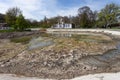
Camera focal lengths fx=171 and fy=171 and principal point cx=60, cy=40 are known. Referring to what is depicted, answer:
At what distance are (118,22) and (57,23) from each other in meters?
29.2

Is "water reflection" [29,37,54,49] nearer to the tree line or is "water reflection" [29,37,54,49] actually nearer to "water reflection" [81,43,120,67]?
"water reflection" [81,43,120,67]

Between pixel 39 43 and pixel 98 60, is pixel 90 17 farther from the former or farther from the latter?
pixel 98 60

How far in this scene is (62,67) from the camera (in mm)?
10945

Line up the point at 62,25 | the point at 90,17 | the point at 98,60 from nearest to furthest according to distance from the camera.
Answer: the point at 98,60, the point at 90,17, the point at 62,25

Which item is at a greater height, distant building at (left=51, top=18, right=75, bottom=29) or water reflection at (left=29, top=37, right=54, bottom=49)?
distant building at (left=51, top=18, right=75, bottom=29)

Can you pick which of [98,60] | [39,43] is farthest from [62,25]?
[98,60]

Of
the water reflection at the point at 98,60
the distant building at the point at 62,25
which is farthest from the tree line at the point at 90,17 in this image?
the water reflection at the point at 98,60

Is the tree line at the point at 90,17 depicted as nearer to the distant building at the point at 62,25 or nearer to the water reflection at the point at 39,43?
the distant building at the point at 62,25

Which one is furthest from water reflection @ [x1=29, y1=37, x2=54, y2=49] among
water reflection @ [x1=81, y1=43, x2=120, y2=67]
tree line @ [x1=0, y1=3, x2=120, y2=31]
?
tree line @ [x1=0, y1=3, x2=120, y2=31]

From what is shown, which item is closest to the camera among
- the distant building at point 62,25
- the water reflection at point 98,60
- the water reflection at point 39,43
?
the water reflection at point 98,60

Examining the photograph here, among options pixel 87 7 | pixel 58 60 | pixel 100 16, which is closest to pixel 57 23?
pixel 87 7

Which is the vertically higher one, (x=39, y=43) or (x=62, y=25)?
(x=62, y=25)

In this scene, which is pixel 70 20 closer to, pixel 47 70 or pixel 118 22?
pixel 118 22

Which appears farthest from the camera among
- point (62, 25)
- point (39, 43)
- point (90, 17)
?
point (62, 25)
